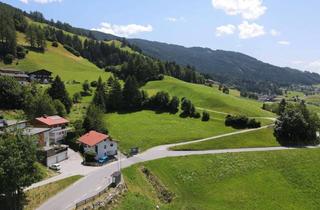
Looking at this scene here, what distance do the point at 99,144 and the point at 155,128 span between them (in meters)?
23.4

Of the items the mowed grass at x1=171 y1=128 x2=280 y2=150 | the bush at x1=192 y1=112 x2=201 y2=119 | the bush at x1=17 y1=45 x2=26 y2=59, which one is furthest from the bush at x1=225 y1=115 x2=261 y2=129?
the bush at x1=17 y1=45 x2=26 y2=59

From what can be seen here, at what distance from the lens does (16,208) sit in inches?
1825

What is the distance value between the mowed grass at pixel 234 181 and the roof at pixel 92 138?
9.91 metres

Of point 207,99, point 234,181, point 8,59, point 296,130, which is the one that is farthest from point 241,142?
Answer: point 8,59

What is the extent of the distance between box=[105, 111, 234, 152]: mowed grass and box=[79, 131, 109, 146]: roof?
5738 millimetres

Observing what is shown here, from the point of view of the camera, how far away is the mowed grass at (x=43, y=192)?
48344mm

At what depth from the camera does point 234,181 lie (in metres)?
69.2

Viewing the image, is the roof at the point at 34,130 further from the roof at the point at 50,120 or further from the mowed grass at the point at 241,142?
the mowed grass at the point at 241,142

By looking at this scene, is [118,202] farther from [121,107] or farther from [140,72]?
[140,72]

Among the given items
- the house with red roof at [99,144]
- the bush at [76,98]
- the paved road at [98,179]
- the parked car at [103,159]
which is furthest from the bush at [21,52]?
the parked car at [103,159]

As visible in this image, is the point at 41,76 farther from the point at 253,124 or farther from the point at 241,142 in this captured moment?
the point at 241,142

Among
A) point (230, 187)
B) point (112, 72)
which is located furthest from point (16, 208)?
point (112, 72)

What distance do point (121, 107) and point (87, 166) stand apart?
48.6 metres

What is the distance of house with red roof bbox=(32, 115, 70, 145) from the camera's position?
77.2 meters
